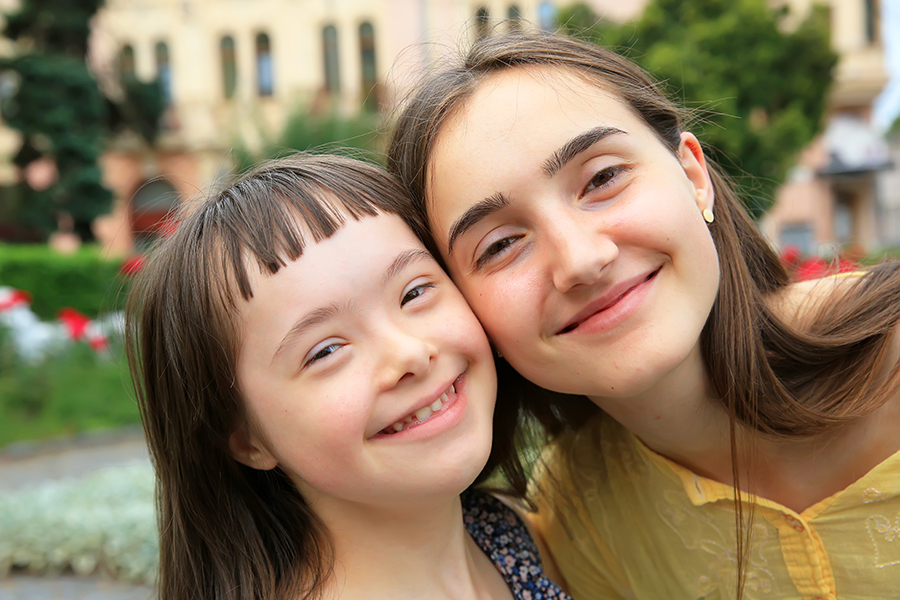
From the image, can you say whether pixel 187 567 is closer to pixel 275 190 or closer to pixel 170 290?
pixel 170 290

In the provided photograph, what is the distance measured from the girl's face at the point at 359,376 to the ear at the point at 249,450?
0.09 m

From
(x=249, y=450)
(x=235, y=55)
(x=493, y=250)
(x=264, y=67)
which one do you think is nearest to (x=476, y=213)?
(x=493, y=250)

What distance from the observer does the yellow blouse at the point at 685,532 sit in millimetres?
1787

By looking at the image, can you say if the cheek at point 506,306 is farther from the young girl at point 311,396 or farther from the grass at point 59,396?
the grass at point 59,396

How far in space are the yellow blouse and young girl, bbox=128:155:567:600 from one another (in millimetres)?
296

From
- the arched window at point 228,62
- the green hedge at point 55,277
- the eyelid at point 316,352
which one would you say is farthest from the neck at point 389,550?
the arched window at point 228,62

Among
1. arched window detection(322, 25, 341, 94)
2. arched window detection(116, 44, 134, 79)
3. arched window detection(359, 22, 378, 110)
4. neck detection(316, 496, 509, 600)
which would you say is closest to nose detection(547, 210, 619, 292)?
neck detection(316, 496, 509, 600)

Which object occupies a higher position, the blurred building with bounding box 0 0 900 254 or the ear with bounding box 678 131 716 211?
the ear with bounding box 678 131 716 211

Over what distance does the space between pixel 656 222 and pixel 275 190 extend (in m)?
0.84

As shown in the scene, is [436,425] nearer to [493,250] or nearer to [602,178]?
[493,250]

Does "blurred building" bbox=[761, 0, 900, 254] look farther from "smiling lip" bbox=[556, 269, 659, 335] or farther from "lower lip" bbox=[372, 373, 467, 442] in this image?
"lower lip" bbox=[372, 373, 467, 442]

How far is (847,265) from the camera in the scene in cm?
235

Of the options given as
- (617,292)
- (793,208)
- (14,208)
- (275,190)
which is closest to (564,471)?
(617,292)

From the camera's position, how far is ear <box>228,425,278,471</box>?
1647 millimetres
